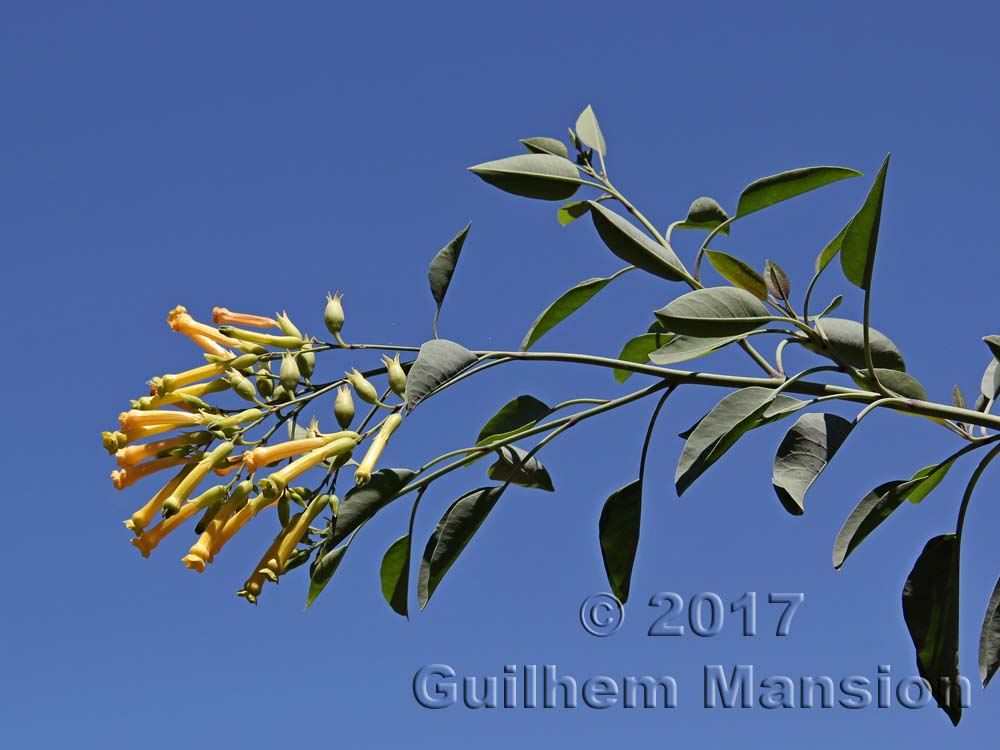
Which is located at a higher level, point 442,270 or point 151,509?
point 442,270

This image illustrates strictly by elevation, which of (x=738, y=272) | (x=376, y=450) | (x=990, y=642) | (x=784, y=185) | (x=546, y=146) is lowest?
(x=990, y=642)

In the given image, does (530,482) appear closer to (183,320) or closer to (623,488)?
(623,488)

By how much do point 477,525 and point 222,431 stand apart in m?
0.51

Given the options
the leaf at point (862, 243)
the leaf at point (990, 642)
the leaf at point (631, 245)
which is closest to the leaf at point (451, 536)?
the leaf at point (631, 245)

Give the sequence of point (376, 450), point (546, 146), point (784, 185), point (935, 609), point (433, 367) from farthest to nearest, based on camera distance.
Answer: point (546, 146) → point (784, 185) → point (935, 609) → point (376, 450) → point (433, 367)

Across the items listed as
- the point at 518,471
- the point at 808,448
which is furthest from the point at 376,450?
the point at 808,448

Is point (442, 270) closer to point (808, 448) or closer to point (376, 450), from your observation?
point (376, 450)

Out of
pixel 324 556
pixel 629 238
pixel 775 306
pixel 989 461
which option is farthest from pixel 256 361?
pixel 989 461

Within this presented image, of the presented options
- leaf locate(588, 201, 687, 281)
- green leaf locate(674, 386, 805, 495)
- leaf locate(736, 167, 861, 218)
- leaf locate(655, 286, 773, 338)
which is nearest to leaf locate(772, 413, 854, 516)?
green leaf locate(674, 386, 805, 495)

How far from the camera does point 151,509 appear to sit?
2.04 m

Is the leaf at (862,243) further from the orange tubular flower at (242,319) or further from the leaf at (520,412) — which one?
the orange tubular flower at (242,319)

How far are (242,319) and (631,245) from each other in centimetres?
85

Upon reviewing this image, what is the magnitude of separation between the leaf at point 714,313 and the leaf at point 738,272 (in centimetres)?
21

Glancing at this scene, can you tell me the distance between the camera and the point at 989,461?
6.02ft
